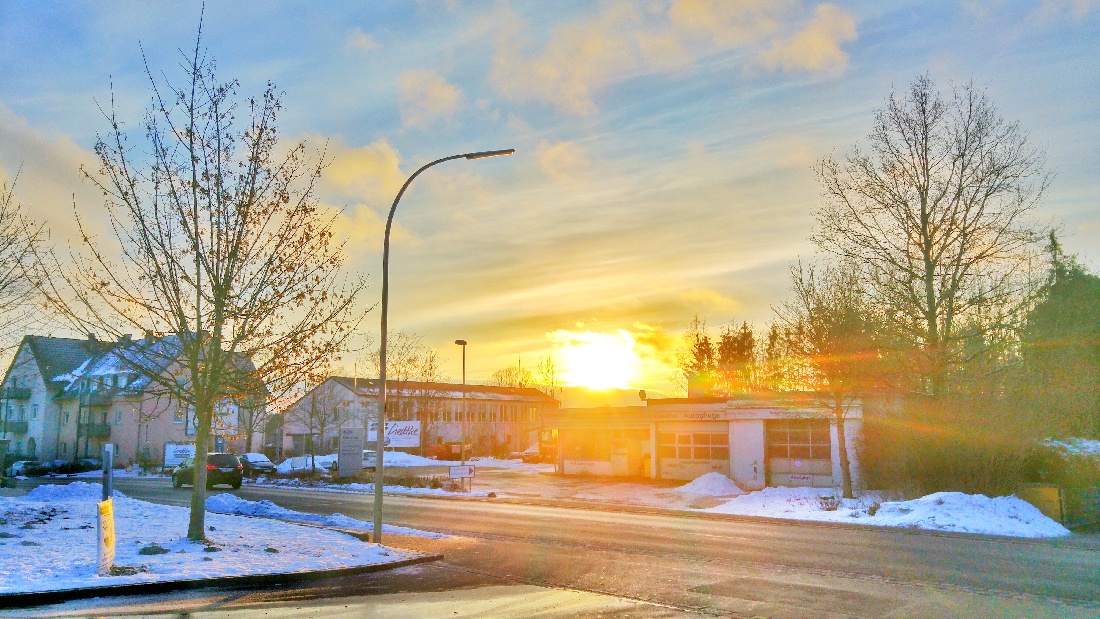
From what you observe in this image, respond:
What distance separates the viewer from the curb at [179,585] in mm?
9508

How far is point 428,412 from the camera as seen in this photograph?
243 feet

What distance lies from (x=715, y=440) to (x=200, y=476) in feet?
93.6

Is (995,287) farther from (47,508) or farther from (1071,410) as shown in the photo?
(47,508)

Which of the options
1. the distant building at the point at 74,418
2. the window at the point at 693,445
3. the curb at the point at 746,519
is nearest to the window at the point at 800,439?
the window at the point at 693,445

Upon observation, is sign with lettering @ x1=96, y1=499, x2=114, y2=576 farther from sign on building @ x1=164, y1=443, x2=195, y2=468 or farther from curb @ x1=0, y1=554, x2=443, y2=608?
sign on building @ x1=164, y1=443, x2=195, y2=468

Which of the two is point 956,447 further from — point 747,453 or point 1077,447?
point 747,453

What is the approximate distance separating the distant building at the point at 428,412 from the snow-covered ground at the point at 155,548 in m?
39.0

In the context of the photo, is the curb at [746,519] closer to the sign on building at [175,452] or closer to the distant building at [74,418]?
the sign on building at [175,452]

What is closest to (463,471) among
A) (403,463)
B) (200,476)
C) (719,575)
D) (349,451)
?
(349,451)

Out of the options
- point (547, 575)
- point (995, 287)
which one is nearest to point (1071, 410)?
point (995, 287)

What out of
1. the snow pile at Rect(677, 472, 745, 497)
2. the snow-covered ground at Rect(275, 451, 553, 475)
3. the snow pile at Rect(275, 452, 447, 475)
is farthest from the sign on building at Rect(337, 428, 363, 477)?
the snow pile at Rect(677, 472, 745, 497)

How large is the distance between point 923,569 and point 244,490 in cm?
2916

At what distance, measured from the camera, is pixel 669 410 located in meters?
39.7

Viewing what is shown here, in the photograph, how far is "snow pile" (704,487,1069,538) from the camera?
20.4 meters
